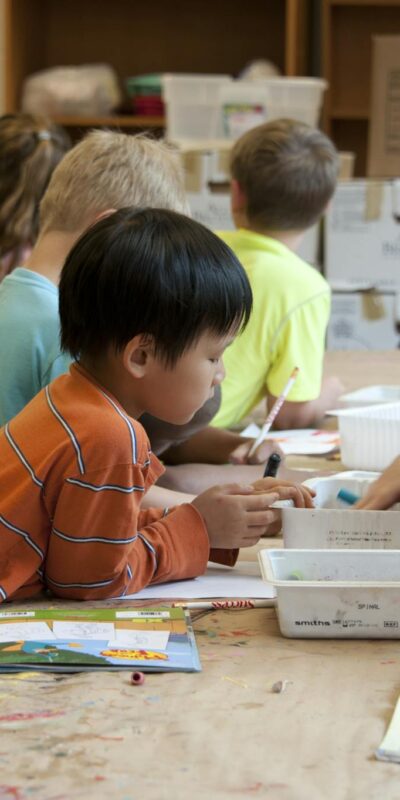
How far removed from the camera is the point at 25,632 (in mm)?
969

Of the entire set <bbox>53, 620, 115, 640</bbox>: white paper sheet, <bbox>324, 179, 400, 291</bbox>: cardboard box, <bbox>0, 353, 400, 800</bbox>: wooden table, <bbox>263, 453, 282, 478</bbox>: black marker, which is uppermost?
<bbox>0, 353, 400, 800</bbox>: wooden table

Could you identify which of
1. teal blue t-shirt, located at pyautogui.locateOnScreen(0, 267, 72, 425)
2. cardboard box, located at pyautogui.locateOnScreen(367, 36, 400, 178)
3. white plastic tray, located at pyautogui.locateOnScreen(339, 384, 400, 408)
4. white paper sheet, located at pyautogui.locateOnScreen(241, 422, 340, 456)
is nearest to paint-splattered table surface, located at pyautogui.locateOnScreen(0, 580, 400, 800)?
teal blue t-shirt, located at pyautogui.locateOnScreen(0, 267, 72, 425)

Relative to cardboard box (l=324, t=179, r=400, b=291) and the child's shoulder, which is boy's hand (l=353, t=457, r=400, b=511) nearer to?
the child's shoulder

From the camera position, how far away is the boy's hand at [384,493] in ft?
4.12

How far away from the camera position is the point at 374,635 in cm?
98

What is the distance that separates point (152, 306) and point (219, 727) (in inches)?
17.5

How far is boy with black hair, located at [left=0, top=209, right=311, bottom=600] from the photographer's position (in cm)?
106

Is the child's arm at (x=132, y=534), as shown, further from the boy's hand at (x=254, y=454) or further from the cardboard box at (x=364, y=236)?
the cardboard box at (x=364, y=236)

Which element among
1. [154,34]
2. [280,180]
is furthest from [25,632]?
[154,34]

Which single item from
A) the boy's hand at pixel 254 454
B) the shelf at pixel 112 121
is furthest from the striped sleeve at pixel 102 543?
the shelf at pixel 112 121

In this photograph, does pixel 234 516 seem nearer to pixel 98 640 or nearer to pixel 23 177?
pixel 98 640

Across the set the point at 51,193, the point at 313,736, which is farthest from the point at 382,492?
the point at 51,193

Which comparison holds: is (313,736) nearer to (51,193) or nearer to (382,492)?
(382,492)

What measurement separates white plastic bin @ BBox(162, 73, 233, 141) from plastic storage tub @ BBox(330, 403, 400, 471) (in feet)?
8.30
